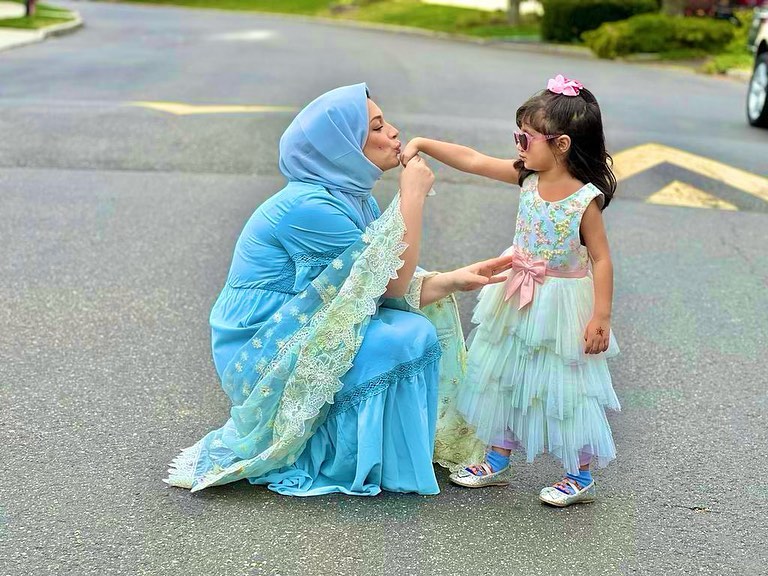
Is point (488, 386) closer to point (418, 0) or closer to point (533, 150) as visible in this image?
point (533, 150)

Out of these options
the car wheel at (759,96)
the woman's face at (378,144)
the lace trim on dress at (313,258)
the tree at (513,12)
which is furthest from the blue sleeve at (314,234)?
the tree at (513,12)

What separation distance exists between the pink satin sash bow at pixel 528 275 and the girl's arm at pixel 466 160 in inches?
12.3

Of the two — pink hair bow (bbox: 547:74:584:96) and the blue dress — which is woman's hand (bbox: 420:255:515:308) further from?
pink hair bow (bbox: 547:74:584:96)

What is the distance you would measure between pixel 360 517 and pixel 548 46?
22161 millimetres

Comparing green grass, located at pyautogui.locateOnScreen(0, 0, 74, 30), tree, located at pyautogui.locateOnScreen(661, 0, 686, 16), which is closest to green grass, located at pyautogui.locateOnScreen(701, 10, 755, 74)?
tree, located at pyautogui.locateOnScreen(661, 0, 686, 16)

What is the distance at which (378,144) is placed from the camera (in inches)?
134

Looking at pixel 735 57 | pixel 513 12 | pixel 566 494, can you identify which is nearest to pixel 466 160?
pixel 566 494

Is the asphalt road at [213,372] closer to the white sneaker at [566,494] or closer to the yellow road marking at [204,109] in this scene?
the white sneaker at [566,494]

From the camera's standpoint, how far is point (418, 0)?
39.6m

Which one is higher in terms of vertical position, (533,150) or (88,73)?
(533,150)

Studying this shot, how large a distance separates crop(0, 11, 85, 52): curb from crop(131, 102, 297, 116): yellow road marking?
847 centimetres

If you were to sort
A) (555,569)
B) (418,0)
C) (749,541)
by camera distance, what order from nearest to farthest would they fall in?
(555,569) → (749,541) → (418,0)

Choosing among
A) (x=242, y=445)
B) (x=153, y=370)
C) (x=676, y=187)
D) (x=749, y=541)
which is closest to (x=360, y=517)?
(x=242, y=445)

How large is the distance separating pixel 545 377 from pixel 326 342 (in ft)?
2.46
